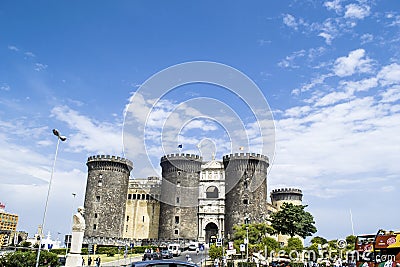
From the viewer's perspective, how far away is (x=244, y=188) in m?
65.6

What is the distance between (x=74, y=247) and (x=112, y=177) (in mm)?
40145

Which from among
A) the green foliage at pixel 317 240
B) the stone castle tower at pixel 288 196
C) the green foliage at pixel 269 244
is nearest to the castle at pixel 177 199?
the green foliage at pixel 317 240

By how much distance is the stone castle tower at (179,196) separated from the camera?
2672 inches

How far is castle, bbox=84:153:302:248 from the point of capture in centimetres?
6506

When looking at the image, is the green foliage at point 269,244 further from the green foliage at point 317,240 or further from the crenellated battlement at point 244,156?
the crenellated battlement at point 244,156

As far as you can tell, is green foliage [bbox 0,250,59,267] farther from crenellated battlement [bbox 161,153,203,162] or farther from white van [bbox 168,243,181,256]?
crenellated battlement [bbox 161,153,203,162]

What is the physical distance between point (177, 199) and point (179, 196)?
69 centimetres

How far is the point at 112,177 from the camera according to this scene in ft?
223

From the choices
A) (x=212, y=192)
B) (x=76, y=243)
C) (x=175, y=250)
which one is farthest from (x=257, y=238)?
(x=212, y=192)

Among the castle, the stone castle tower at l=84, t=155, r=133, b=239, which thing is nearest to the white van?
the castle

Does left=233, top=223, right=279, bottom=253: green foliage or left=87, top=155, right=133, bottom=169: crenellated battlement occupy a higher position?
left=87, top=155, right=133, bottom=169: crenellated battlement

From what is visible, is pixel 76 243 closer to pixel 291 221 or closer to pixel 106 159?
pixel 291 221

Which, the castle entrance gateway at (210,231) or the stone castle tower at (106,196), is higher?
the stone castle tower at (106,196)

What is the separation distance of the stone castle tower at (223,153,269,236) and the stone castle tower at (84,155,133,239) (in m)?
18.3
